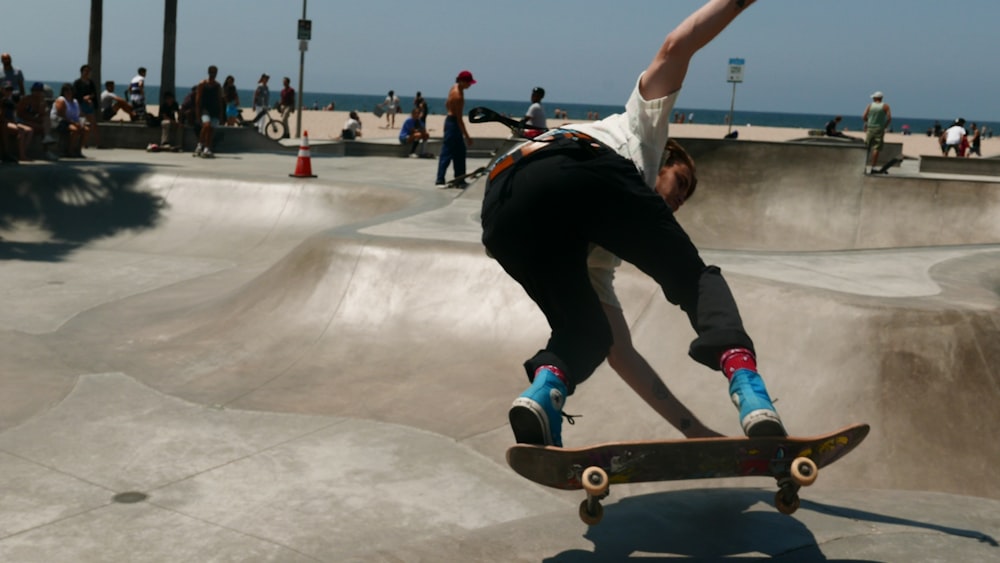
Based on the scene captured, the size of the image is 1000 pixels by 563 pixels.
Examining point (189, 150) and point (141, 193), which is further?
point (189, 150)

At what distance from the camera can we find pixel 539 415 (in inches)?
123

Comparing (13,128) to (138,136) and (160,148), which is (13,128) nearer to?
(160,148)

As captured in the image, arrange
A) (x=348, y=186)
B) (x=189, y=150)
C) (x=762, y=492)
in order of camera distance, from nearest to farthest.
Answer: (x=762, y=492), (x=348, y=186), (x=189, y=150)

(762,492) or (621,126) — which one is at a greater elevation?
(621,126)

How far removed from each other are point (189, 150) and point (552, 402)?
59.1 ft

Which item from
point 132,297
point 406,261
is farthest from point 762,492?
point 132,297

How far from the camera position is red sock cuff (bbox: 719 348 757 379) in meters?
3.15

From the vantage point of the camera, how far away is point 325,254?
8.05 m

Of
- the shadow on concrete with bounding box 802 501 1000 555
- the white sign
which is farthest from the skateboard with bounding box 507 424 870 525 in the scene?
the white sign

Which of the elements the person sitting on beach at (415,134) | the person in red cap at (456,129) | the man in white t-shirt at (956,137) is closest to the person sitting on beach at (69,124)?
the person in red cap at (456,129)

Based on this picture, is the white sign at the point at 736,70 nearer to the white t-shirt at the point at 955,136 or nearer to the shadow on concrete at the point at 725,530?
the white t-shirt at the point at 955,136

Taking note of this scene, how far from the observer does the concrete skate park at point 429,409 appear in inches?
151

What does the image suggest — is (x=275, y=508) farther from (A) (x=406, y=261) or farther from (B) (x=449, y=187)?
(B) (x=449, y=187)

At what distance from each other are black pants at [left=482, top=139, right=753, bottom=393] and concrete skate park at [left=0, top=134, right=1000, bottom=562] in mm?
760
